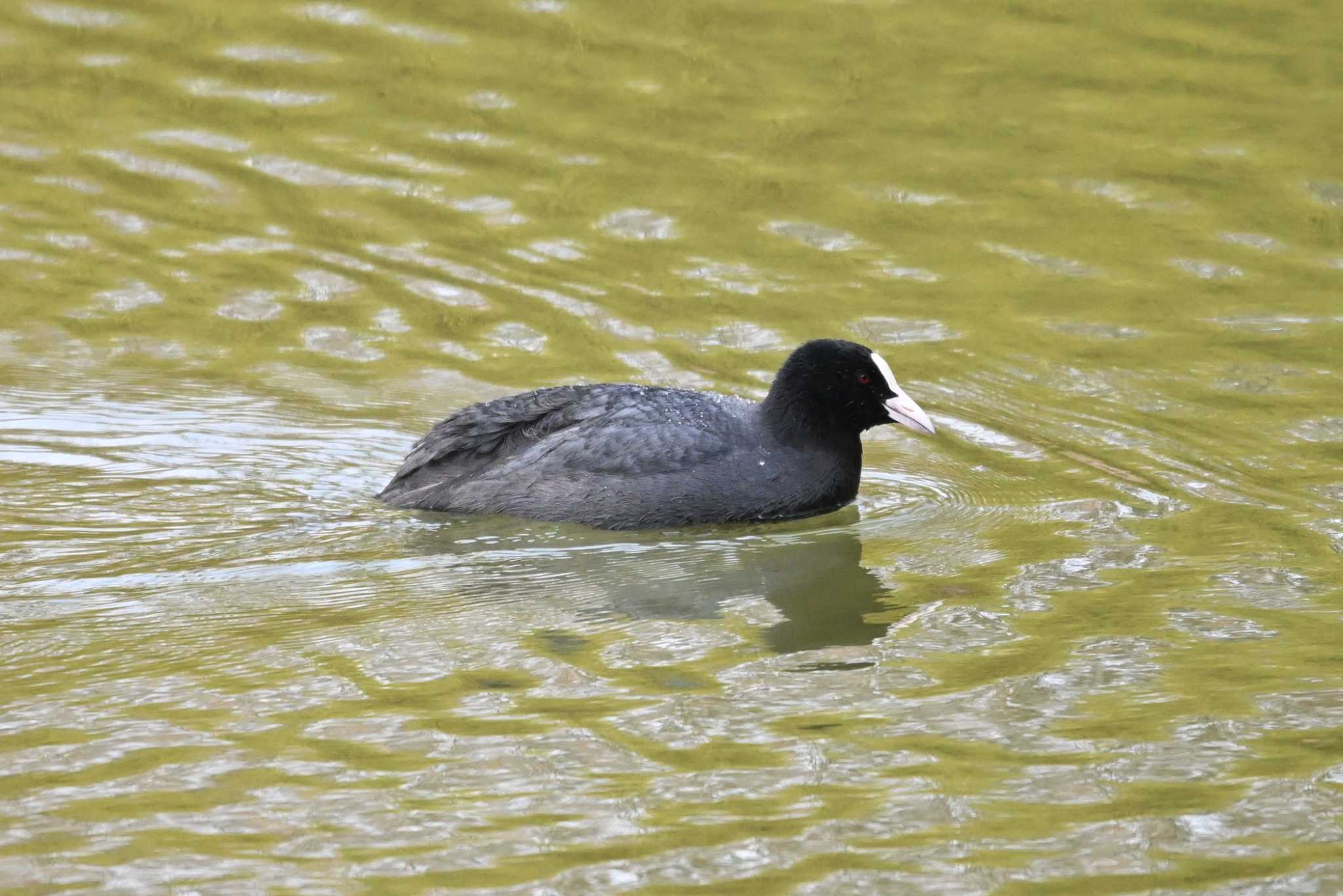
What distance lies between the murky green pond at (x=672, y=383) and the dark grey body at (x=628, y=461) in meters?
0.14

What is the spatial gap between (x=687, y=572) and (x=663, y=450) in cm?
63

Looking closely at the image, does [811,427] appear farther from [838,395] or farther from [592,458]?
[592,458]

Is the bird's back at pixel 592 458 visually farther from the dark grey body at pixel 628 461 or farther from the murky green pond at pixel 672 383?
the murky green pond at pixel 672 383

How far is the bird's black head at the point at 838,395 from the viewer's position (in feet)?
23.1

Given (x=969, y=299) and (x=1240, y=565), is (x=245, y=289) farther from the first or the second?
(x=1240, y=565)

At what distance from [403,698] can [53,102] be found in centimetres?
671

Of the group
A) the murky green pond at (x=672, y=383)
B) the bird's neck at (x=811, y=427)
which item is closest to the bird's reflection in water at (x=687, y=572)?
the murky green pond at (x=672, y=383)

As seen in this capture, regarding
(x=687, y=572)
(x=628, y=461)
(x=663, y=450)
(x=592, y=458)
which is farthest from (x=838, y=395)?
(x=687, y=572)

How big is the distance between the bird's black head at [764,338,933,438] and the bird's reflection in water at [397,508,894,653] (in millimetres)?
356

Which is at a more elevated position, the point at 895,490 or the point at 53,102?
the point at 53,102

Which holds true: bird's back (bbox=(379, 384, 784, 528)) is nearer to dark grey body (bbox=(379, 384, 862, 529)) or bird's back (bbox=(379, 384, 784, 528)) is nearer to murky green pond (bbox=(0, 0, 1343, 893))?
dark grey body (bbox=(379, 384, 862, 529))

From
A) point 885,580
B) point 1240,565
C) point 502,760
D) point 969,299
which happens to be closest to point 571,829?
point 502,760

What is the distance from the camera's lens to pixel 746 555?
664cm

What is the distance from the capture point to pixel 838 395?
7.07 m
